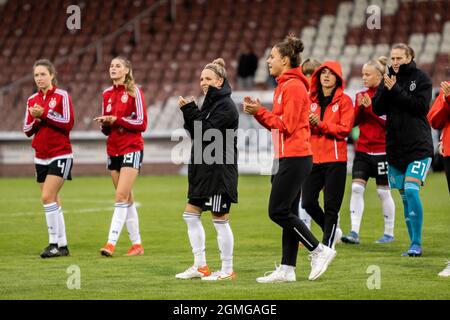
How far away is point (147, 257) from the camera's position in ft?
38.8

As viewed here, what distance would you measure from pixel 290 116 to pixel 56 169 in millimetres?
3967

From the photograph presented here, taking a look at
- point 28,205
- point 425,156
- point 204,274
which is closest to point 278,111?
point 204,274

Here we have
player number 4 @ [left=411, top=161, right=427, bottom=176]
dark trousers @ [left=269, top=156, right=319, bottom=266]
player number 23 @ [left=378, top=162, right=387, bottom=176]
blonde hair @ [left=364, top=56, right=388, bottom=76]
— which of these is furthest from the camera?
player number 23 @ [left=378, top=162, right=387, bottom=176]

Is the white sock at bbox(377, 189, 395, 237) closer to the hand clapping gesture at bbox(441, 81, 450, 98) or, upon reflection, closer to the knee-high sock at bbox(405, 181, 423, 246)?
the knee-high sock at bbox(405, 181, 423, 246)

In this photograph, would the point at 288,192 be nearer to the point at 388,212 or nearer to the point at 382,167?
the point at 382,167

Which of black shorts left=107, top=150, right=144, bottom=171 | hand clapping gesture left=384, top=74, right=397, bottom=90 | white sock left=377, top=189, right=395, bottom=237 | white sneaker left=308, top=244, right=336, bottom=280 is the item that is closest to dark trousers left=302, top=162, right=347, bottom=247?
hand clapping gesture left=384, top=74, right=397, bottom=90

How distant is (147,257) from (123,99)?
1.91m

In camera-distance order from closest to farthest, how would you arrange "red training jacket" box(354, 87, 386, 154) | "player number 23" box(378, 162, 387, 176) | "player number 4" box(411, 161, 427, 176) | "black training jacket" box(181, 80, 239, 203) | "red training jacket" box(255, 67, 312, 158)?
"red training jacket" box(255, 67, 312, 158), "black training jacket" box(181, 80, 239, 203), "player number 4" box(411, 161, 427, 176), "red training jacket" box(354, 87, 386, 154), "player number 23" box(378, 162, 387, 176)

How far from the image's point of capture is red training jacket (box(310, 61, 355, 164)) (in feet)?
37.3

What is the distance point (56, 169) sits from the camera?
40.0ft

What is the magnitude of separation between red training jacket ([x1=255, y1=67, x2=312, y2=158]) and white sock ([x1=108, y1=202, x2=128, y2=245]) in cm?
315

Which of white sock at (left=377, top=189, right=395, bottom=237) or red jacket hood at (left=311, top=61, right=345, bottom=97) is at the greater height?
red jacket hood at (left=311, top=61, right=345, bottom=97)

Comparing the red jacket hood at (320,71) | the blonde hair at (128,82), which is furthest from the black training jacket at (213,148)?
the blonde hair at (128,82)

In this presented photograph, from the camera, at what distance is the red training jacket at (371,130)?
12.9 metres
